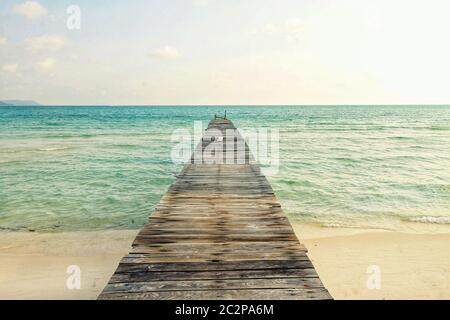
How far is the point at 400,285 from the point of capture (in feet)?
20.3

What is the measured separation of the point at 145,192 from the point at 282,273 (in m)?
10.3

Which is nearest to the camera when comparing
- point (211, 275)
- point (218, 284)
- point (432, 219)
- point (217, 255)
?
point (218, 284)

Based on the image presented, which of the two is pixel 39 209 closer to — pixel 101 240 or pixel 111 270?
pixel 101 240

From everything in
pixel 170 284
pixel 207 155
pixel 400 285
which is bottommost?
pixel 400 285

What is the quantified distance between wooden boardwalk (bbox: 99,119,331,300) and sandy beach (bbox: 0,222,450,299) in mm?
1865

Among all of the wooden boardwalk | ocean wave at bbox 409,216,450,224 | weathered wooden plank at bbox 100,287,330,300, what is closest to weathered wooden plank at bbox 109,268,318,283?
the wooden boardwalk

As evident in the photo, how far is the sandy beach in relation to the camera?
602 cm

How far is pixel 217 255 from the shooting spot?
423 cm

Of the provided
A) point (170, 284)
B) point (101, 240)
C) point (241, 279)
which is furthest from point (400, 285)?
point (101, 240)

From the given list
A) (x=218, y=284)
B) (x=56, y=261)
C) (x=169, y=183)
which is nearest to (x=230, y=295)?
(x=218, y=284)

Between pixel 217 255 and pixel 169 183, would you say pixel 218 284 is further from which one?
pixel 169 183

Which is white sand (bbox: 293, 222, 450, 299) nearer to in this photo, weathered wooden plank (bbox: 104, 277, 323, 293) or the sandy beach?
Result: the sandy beach

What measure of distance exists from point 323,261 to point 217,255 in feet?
12.1

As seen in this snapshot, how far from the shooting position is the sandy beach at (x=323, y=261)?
237 inches
